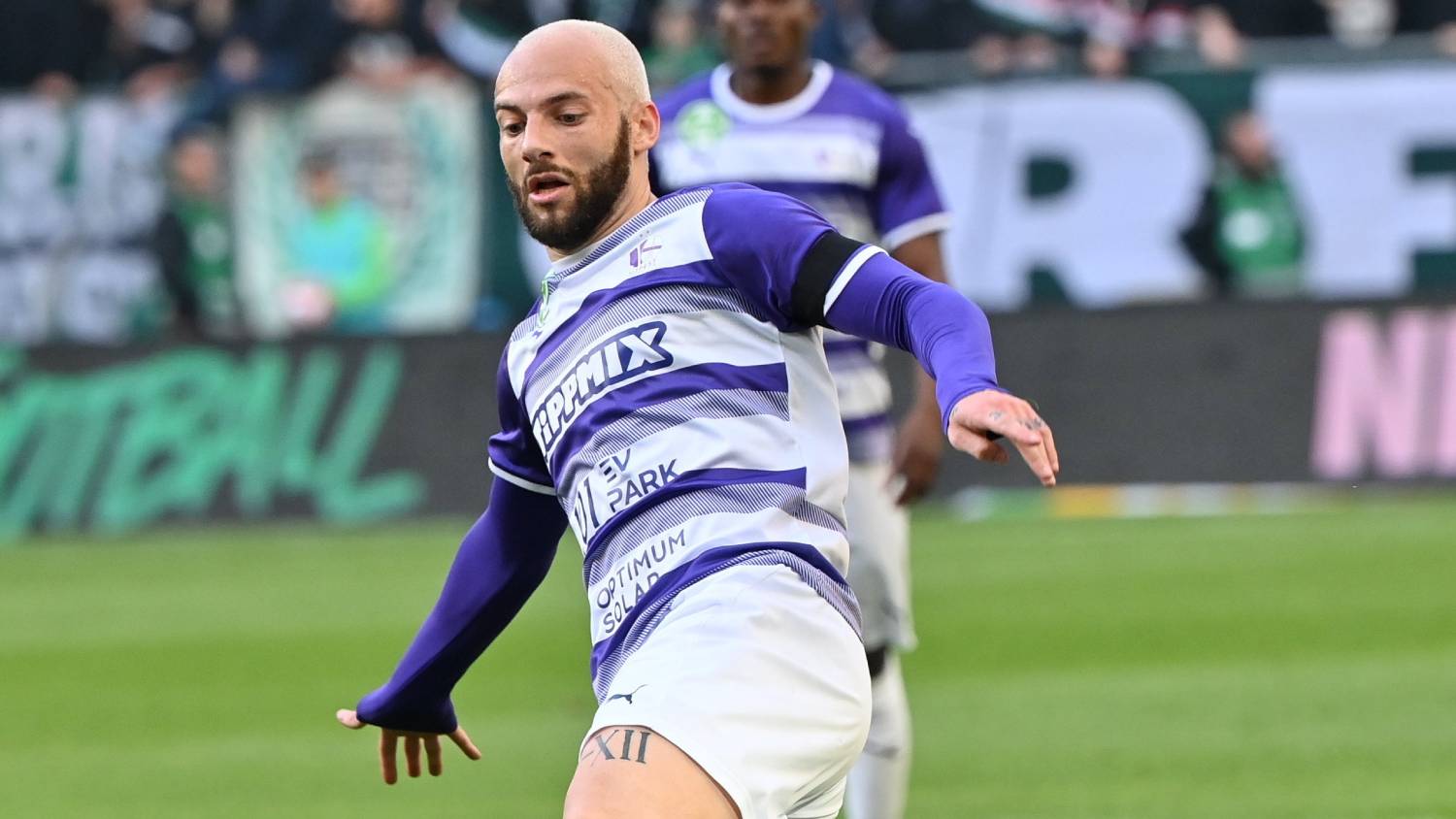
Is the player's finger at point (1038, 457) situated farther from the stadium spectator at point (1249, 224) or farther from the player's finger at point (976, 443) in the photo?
the stadium spectator at point (1249, 224)

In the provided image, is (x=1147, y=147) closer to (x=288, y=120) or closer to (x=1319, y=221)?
(x=1319, y=221)

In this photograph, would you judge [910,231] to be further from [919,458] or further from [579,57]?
[579,57]

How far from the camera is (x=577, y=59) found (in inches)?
179

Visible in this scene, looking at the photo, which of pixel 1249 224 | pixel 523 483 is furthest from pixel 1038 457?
pixel 1249 224

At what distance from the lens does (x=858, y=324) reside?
423 cm

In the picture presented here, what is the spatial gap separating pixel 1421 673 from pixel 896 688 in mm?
4272

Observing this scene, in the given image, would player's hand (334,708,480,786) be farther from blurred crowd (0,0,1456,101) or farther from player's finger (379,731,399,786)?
blurred crowd (0,0,1456,101)

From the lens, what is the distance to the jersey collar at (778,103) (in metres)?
6.91

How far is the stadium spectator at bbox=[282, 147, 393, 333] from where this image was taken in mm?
16703

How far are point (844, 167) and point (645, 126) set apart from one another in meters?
2.21

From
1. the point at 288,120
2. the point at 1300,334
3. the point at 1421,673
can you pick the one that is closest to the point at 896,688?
the point at 1421,673

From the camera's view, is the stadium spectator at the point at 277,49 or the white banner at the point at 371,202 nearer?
the white banner at the point at 371,202

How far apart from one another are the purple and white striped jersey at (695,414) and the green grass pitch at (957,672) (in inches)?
144

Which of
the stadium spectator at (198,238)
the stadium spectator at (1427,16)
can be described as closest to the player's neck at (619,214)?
the stadium spectator at (198,238)
